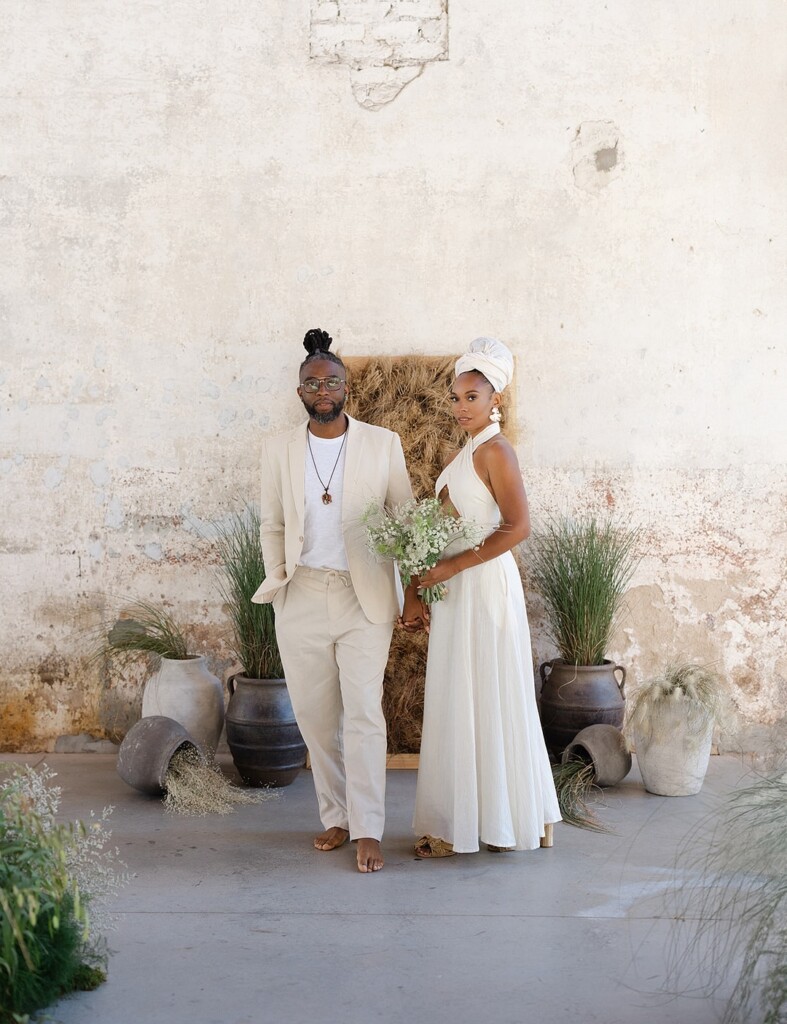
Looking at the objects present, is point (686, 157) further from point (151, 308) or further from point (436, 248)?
point (151, 308)

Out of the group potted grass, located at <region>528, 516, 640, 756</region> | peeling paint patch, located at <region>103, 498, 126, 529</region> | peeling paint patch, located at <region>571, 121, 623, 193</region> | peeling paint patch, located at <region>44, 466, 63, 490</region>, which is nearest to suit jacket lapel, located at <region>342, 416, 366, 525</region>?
potted grass, located at <region>528, 516, 640, 756</region>

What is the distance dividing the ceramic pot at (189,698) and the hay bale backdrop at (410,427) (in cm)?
91

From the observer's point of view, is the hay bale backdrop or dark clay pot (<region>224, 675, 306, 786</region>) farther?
the hay bale backdrop

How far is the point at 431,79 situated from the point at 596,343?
1.68m

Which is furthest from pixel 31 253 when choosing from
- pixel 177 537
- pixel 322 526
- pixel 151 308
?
pixel 322 526

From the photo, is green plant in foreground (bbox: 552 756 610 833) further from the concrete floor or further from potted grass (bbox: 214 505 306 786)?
potted grass (bbox: 214 505 306 786)

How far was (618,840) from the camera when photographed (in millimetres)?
4270

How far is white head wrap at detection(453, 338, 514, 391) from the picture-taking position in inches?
157

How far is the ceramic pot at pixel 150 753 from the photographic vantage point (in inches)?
188

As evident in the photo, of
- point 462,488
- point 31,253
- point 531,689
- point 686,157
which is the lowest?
point 531,689

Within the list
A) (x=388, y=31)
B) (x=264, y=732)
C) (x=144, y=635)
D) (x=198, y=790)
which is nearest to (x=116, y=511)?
(x=144, y=635)

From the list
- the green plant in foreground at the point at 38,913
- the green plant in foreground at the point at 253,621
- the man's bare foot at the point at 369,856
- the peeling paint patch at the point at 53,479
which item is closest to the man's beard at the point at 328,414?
the green plant in foreground at the point at 253,621

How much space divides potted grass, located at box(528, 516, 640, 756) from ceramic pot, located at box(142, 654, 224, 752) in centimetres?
168

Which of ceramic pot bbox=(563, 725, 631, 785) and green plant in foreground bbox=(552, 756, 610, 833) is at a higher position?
ceramic pot bbox=(563, 725, 631, 785)
